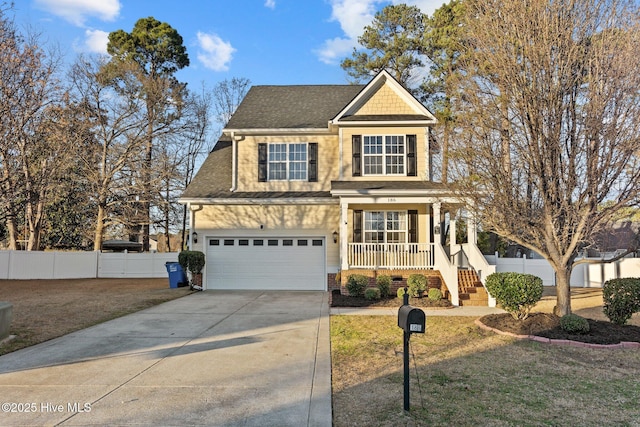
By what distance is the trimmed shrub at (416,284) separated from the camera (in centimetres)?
1291

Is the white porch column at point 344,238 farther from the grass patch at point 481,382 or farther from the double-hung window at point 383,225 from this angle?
the grass patch at point 481,382

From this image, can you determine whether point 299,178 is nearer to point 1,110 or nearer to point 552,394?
point 1,110

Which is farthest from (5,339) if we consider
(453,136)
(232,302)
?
(453,136)

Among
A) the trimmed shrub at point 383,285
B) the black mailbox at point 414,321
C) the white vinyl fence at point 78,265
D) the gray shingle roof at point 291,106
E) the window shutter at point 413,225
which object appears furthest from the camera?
the white vinyl fence at point 78,265

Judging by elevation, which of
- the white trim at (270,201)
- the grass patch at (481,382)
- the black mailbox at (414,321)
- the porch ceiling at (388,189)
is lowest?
the grass patch at (481,382)

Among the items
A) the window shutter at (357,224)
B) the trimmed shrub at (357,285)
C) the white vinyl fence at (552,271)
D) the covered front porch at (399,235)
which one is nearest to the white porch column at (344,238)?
the covered front porch at (399,235)

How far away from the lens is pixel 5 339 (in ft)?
25.3

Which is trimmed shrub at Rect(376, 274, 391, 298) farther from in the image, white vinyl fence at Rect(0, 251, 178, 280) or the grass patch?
white vinyl fence at Rect(0, 251, 178, 280)

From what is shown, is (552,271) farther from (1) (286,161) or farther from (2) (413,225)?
(1) (286,161)

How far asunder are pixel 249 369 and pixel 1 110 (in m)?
10.2

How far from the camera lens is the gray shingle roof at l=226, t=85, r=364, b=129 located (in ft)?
56.1

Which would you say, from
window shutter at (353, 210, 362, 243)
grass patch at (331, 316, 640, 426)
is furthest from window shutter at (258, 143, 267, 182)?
grass patch at (331, 316, 640, 426)

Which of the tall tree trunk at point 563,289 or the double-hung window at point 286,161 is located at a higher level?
the double-hung window at point 286,161

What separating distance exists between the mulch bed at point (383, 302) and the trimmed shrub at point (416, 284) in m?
0.24
